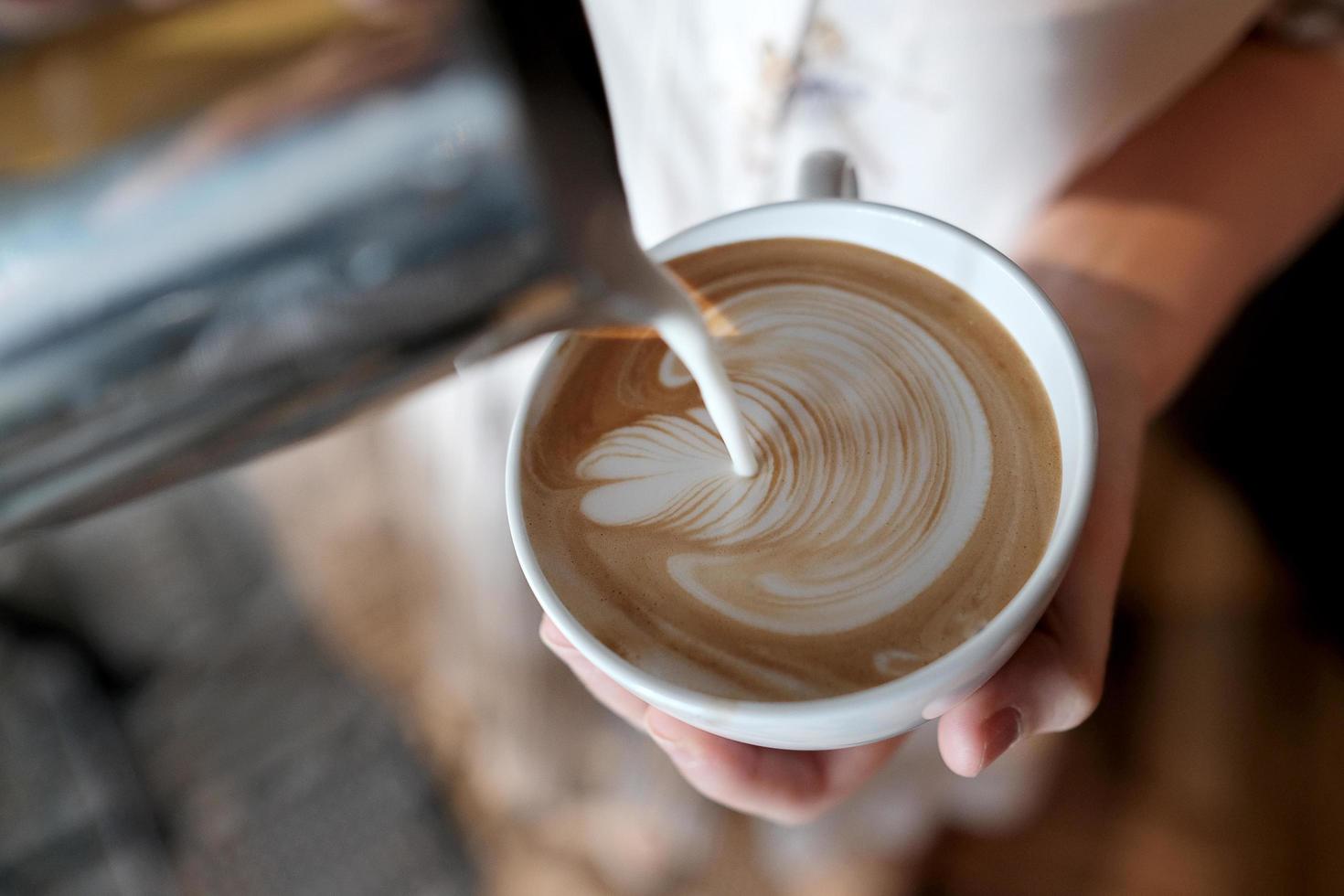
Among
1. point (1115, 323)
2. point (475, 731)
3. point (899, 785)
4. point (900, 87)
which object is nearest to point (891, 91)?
point (900, 87)

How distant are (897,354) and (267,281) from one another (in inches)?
16.7

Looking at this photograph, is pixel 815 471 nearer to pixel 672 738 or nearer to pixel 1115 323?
pixel 672 738

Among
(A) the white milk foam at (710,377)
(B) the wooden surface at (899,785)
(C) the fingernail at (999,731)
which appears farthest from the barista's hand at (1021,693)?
(B) the wooden surface at (899,785)

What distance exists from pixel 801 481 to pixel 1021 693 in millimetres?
172

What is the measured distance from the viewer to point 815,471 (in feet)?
2.02

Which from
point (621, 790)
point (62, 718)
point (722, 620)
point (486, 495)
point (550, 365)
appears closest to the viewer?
point (722, 620)

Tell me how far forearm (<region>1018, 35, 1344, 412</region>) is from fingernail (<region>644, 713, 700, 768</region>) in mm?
474

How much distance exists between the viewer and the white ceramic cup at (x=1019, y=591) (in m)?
0.49

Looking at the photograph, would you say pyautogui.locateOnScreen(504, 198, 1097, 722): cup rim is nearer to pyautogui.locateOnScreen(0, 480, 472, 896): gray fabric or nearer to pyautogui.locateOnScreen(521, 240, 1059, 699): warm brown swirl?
pyautogui.locateOnScreen(521, 240, 1059, 699): warm brown swirl

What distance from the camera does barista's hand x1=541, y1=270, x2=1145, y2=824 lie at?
1.89 feet

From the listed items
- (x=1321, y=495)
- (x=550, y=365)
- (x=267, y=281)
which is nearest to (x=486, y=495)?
(x=550, y=365)

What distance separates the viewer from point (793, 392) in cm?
65

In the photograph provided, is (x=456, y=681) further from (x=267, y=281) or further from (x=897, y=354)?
(x=267, y=281)

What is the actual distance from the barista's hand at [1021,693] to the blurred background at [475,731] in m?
0.58
